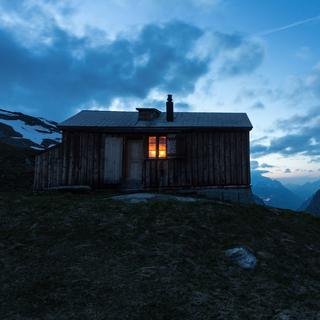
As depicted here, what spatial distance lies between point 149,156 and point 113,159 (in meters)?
2.40

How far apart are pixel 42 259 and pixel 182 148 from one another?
1281cm

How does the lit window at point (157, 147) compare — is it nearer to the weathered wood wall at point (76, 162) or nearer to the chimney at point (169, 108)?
the chimney at point (169, 108)

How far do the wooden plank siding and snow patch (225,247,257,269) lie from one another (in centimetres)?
1052

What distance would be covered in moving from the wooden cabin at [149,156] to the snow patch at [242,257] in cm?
1050

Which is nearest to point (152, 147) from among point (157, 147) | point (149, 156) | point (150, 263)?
point (157, 147)

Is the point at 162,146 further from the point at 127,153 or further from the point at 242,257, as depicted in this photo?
the point at 242,257

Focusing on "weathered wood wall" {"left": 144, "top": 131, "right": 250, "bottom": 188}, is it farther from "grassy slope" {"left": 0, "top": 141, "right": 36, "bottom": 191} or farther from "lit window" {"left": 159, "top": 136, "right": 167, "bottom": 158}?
"grassy slope" {"left": 0, "top": 141, "right": 36, "bottom": 191}

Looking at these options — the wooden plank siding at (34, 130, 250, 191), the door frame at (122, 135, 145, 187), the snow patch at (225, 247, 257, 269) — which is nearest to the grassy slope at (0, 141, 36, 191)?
the wooden plank siding at (34, 130, 250, 191)

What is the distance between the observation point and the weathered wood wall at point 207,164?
2072 centimetres

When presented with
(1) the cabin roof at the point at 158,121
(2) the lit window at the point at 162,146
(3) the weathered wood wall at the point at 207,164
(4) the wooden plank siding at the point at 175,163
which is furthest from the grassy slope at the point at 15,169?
(3) the weathered wood wall at the point at 207,164

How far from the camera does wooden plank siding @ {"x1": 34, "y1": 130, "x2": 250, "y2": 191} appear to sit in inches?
816

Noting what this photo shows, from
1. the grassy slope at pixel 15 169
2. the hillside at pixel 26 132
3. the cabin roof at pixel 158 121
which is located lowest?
the grassy slope at pixel 15 169

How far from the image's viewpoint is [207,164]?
819 inches

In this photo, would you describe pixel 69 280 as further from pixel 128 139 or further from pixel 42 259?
pixel 128 139
